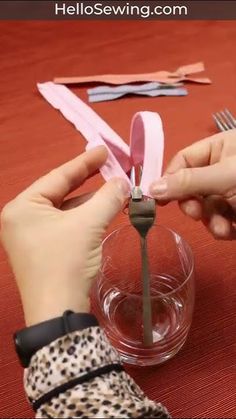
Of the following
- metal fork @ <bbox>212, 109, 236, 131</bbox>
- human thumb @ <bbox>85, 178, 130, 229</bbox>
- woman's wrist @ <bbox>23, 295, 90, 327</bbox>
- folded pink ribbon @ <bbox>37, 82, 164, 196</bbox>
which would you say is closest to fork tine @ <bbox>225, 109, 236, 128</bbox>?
metal fork @ <bbox>212, 109, 236, 131</bbox>

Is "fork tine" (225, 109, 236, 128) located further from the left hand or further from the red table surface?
the left hand

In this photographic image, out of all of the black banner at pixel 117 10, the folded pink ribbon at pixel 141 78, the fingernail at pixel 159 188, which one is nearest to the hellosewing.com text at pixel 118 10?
the black banner at pixel 117 10

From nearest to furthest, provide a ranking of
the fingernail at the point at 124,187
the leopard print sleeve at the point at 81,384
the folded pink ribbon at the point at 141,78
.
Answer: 1. the leopard print sleeve at the point at 81,384
2. the fingernail at the point at 124,187
3. the folded pink ribbon at the point at 141,78

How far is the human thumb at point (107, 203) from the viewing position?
483 millimetres

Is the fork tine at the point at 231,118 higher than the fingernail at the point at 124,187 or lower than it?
higher

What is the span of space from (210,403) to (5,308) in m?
0.23

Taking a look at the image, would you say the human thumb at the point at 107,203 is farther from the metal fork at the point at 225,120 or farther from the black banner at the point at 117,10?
the black banner at the point at 117,10

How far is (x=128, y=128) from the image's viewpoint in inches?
33.1

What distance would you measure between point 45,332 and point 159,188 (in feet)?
0.62

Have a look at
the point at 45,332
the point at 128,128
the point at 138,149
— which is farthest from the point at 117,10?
the point at 45,332

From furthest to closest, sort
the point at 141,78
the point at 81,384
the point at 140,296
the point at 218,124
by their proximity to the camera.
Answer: the point at 141,78
the point at 218,124
the point at 140,296
the point at 81,384

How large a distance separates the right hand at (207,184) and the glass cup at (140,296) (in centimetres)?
5

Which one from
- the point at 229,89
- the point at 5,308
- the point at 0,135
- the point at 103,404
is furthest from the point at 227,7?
the point at 103,404

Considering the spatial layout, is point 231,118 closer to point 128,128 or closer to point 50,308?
point 128,128
